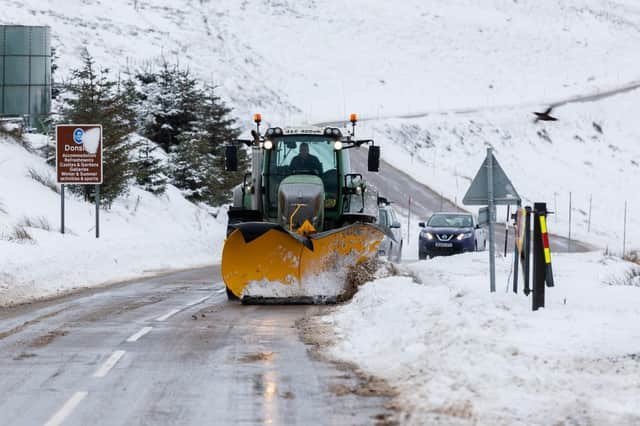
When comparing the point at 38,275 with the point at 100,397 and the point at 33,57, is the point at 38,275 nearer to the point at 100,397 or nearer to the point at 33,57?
the point at 100,397

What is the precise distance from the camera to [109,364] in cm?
904

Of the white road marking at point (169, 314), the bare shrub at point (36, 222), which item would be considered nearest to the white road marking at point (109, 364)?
the white road marking at point (169, 314)

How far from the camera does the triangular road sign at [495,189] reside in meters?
12.8

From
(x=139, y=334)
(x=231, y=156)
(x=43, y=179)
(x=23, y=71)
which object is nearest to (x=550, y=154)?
(x=23, y=71)

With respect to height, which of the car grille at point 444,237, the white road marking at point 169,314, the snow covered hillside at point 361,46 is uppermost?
the snow covered hillside at point 361,46

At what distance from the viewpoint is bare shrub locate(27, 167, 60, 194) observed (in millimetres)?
30172

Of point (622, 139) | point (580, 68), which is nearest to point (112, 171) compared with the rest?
point (622, 139)

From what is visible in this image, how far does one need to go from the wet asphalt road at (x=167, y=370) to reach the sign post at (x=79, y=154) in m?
10.8

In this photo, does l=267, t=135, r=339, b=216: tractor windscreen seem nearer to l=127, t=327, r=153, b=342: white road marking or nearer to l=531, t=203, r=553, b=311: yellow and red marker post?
l=127, t=327, r=153, b=342: white road marking

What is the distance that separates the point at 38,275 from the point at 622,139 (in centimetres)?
6084

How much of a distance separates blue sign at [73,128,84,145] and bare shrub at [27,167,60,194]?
6.15 m

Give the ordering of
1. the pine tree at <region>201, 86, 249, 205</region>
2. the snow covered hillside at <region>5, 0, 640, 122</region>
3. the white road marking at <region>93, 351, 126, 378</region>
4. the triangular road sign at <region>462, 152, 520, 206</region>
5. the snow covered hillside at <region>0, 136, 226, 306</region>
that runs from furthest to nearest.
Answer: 1. the snow covered hillside at <region>5, 0, 640, 122</region>
2. the pine tree at <region>201, 86, 249, 205</region>
3. the snow covered hillside at <region>0, 136, 226, 306</region>
4. the triangular road sign at <region>462, 152, 520, 206</region>
5. the white road marking at <region>93, 351, 126, 378</region>

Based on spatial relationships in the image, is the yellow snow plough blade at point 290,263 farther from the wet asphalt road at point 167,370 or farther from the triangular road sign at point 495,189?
the triangular road sign at point 495,189

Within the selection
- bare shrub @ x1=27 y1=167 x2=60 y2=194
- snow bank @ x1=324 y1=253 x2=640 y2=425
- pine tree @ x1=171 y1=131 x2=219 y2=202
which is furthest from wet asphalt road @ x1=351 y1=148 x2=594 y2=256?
snow bank @ x1=324 y1=253 x2=640 y2=425
